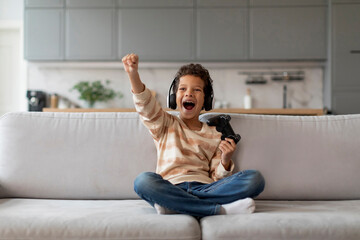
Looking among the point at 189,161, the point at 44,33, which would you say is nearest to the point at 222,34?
the point at 44,33

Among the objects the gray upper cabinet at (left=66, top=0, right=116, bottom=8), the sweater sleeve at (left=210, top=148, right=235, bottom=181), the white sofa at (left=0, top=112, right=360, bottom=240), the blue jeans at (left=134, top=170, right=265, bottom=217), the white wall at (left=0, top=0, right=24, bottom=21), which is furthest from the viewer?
the white wall at (left=0, top=0, right=24, bottom=21)

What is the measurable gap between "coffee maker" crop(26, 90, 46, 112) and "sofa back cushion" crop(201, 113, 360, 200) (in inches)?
137

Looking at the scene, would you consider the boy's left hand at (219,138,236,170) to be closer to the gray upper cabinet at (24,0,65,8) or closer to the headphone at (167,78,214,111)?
the headphone at (167,78,214,111)

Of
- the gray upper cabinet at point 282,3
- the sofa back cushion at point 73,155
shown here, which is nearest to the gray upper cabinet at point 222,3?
the gray upper cabinet at point 282,3

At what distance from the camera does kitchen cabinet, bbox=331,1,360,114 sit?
4.68 m

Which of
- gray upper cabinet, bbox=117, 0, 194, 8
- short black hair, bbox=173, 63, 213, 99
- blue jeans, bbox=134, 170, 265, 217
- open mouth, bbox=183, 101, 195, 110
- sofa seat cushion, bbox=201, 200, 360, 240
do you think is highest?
gray upper cabinet, bbox=117, 0, 194, 8

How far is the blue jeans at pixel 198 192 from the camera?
149 centimetres

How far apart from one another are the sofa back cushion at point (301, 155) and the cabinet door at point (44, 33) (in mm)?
3383

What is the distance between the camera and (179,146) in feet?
5.82

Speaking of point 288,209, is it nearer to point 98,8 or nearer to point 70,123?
point 70,123

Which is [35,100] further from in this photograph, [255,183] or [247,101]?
[255,183]

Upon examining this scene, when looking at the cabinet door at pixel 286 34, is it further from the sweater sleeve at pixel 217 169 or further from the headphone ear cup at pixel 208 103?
the sweater sleeve at pixel 217 169

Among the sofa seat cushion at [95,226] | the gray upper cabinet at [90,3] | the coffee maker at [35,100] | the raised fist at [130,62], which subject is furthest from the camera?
the coffee maker at [35,100]

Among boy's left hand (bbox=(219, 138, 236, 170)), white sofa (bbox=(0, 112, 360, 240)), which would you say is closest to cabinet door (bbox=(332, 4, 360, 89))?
white sofa (bbox=(0, 112, 360, 240))
